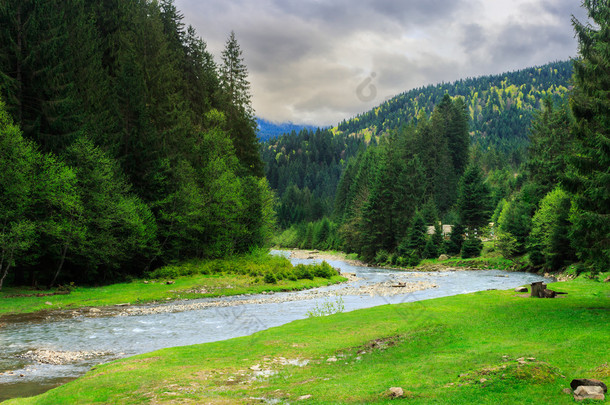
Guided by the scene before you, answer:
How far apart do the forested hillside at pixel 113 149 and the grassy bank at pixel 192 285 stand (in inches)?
118

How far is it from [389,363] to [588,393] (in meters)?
6.99

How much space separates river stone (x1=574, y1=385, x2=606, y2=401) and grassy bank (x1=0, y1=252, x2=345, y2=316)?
105ft

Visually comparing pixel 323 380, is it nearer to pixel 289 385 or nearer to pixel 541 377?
pixel 289 385

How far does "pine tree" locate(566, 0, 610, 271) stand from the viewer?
1909 centimetres

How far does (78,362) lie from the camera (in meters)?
18.1

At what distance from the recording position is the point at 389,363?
573 inches

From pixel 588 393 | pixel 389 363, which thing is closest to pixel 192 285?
pixel 389 363

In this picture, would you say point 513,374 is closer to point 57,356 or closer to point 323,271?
point 57,356

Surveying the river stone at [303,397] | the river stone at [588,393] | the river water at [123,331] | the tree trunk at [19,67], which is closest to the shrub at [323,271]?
the river water at [123,331]

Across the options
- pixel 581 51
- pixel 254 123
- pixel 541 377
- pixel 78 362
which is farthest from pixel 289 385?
pixel 254 123

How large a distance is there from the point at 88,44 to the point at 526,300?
50.4m

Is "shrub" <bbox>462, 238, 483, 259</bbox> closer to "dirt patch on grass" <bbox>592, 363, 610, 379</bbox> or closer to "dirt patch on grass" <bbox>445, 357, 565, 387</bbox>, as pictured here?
"dirt patch on grass" <bbox>445, 357, 565, 387</bbox>

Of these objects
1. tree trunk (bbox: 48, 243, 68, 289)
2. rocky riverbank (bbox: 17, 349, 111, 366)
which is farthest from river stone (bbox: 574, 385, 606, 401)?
tree trunk (bbox: 48, 243, 68, 289)

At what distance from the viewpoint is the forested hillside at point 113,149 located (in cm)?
3425
